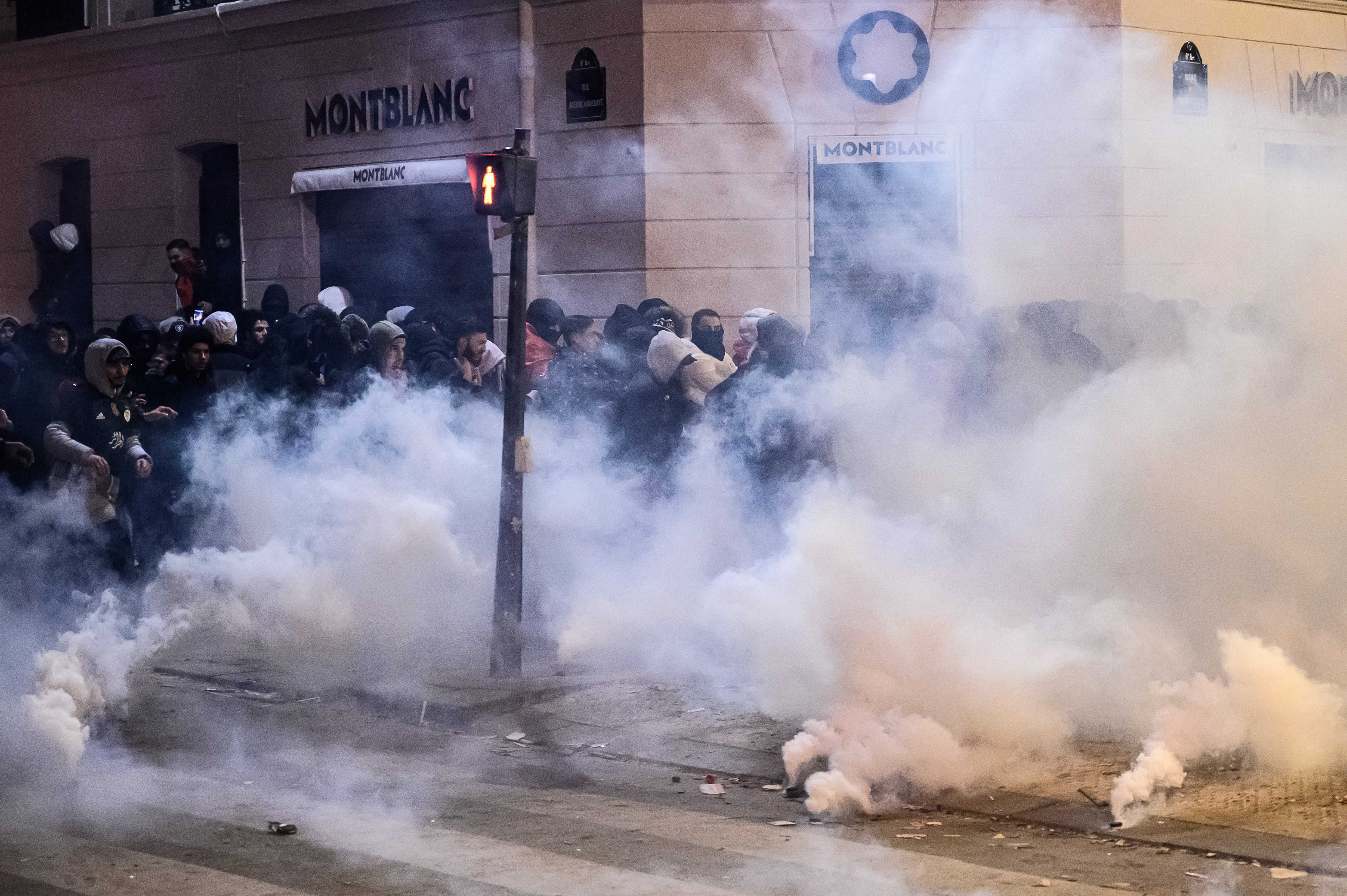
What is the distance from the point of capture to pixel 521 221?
7383mm

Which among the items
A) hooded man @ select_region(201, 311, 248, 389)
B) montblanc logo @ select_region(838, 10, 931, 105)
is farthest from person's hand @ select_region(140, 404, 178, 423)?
montblanc logo @ select_region(838, 10, 931, 105)

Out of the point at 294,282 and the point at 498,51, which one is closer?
the point at 498,51

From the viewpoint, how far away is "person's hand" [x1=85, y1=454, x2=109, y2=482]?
8.08 m

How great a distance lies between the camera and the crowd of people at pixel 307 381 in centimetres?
820

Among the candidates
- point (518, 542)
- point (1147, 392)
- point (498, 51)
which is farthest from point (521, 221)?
point (498, 51)

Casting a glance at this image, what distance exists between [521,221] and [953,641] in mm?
2977

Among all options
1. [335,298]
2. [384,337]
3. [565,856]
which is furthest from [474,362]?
[565,856]

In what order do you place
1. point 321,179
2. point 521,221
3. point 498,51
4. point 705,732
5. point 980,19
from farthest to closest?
point 321,179 → point 498,51 → point 980,19 → point 521,221 → point 705,732

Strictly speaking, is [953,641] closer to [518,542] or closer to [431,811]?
[431,811]

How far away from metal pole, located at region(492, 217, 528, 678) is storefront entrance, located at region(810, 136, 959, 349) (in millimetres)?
1623

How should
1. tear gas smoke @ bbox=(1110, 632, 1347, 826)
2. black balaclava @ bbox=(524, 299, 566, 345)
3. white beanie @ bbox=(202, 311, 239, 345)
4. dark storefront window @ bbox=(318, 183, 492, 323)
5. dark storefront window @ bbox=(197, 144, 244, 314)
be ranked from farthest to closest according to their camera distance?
dark storefront window @ bbox=(197, 144, 244, 314), dark storefront window @ bbox=(318, 183, 492, 323), white beanie @ bbox=(202, 311, 239, 345), black balaclava @ bbox=(524, 299, 566, 345), tear gas smoke @ bbox=(1110, 632, 1347, 826)

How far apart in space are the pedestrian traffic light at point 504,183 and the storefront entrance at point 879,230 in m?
1.72

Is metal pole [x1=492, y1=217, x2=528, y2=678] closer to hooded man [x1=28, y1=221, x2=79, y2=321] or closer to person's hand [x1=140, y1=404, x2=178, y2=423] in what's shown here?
person's hand [x1=140, y1=404, x2=178, y2=423]

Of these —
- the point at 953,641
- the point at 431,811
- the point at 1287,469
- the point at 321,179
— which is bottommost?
the point at 431,811
